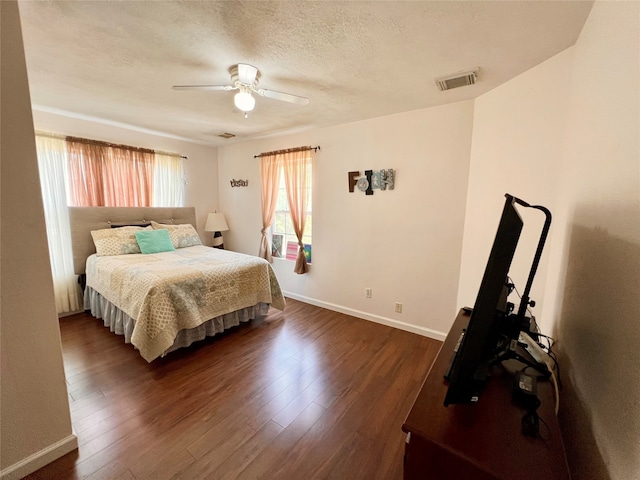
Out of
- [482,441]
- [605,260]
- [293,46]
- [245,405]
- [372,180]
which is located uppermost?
[293,46]

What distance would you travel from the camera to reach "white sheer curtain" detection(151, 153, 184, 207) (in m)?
3.83

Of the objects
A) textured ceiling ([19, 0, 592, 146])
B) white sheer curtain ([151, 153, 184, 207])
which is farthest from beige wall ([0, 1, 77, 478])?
white sheer curtain ([151, 153, 184, 207])

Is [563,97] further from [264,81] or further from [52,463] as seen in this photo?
[52,463]

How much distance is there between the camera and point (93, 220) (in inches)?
125

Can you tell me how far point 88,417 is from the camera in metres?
1.65

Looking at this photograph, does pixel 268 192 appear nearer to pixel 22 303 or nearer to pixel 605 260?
pixel 22 303

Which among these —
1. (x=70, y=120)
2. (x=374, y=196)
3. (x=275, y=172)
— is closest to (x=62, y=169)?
(x=70, y=120)

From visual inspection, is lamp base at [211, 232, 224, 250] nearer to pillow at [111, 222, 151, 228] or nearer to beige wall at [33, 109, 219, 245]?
beige wall at [33, 109, 219, 245]

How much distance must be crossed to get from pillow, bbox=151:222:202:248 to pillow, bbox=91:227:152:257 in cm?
38

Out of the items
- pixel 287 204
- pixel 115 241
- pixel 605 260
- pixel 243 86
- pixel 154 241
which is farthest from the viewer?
pixel 287 204

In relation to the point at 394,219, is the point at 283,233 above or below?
below

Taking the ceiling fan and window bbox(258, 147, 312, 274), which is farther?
window bbox(258, 147, 312, 274)

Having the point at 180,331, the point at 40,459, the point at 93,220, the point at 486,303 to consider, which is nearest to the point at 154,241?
the point at 93,220

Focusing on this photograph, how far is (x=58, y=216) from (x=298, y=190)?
282 centimetres
